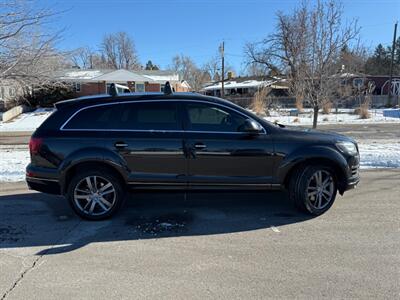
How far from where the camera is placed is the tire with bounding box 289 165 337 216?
17.5 ft

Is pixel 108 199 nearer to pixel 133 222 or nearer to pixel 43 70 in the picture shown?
pixel 133 222

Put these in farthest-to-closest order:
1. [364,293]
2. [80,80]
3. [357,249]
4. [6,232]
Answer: [80,80] < [6,232] < [357,249] < [364,293]

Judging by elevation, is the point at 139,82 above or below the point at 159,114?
above

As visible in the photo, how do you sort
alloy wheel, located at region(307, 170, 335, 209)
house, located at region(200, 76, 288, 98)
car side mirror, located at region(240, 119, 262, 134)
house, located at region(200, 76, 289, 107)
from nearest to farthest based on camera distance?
car side mirror, located at region(240, 119, 262, 134) → alloy wheel, located at region(307, 170, 335, 209) → house, located at region(200, 76, 289, 107) → house, located at region(200, 76, 288, 98)

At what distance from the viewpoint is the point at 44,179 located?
5.31 metres

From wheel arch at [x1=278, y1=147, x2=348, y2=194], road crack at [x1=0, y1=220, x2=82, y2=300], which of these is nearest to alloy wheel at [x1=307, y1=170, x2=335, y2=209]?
wheel arch at [x1=278, y1=147, x2=348, y2=194]

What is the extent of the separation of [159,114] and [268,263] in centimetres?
262

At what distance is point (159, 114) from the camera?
17.6 ft

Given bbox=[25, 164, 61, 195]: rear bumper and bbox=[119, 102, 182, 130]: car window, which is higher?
bbox=[119, 102, 182, 130]: car window

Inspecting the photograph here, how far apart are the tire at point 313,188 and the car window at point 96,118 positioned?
9.19 ft

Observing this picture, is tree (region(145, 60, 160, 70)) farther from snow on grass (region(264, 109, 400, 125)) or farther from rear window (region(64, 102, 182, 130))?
rear window (region(64, 102, 182, 130))

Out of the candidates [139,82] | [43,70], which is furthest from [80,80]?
[43,70]

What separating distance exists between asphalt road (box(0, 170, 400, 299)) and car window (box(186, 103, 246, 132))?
Answer: 1.34 metres

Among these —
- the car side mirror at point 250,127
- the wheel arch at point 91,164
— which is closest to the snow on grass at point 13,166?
the wheel arch at point 91,164
